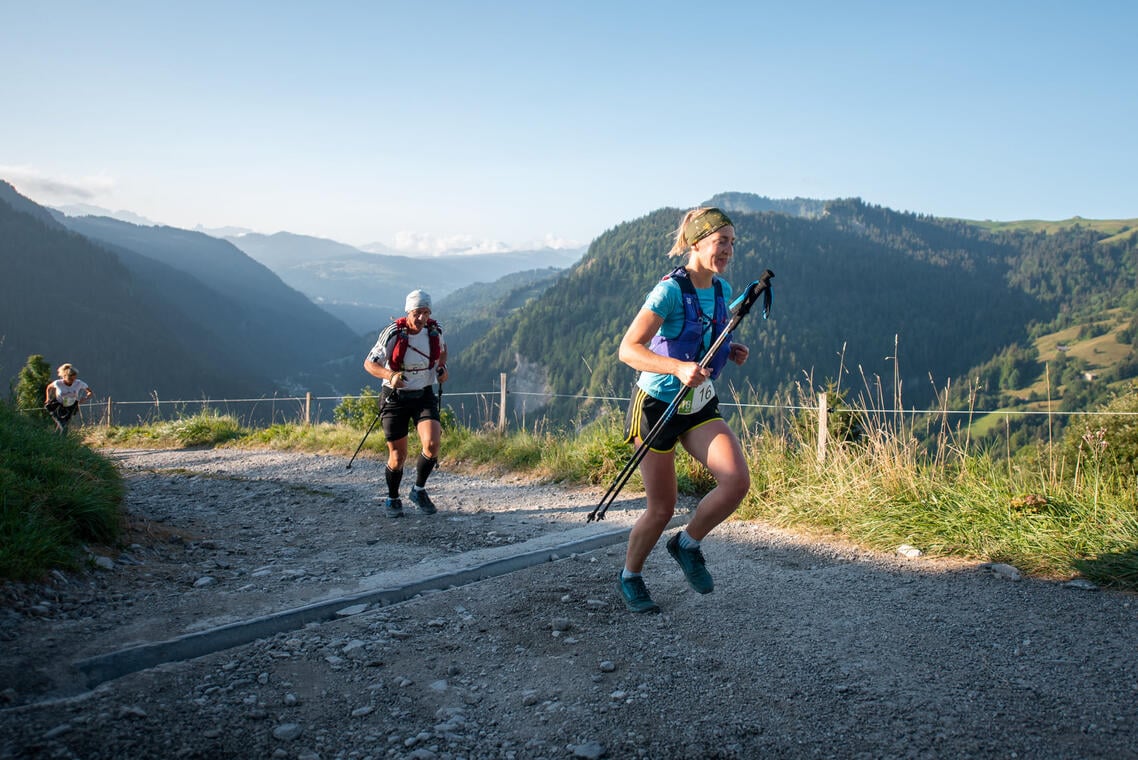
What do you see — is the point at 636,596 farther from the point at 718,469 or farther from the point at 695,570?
the point at 718,469

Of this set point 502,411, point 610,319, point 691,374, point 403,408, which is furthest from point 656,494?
point 610,319

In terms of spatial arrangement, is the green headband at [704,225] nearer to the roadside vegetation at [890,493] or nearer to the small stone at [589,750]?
the small stone at [589,750]

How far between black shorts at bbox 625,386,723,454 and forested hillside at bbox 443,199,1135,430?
296ft

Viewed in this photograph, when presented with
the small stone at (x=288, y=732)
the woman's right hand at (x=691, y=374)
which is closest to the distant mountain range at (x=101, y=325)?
the small stone at (x=288, y=732)

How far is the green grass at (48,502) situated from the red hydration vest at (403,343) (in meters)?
2.20

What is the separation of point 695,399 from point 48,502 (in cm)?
365

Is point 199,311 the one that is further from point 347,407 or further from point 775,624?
point 775,624

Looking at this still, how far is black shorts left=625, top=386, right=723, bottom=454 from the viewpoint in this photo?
11.2 ft

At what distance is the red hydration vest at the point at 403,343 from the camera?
20.9 feet

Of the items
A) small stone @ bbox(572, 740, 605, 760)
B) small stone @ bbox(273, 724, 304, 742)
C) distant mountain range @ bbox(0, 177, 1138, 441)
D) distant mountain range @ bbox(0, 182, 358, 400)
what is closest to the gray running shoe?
small stone @ bbox(273, 724, 304, 742)

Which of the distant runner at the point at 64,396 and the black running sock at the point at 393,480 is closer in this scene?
the black running sock at the point at 393,480

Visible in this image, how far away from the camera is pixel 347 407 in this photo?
16172mm

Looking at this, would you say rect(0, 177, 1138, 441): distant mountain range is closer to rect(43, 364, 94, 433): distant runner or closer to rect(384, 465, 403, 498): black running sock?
rect(43, 364, 94, 433): distant runner

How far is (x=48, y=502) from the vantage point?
4.27 m
